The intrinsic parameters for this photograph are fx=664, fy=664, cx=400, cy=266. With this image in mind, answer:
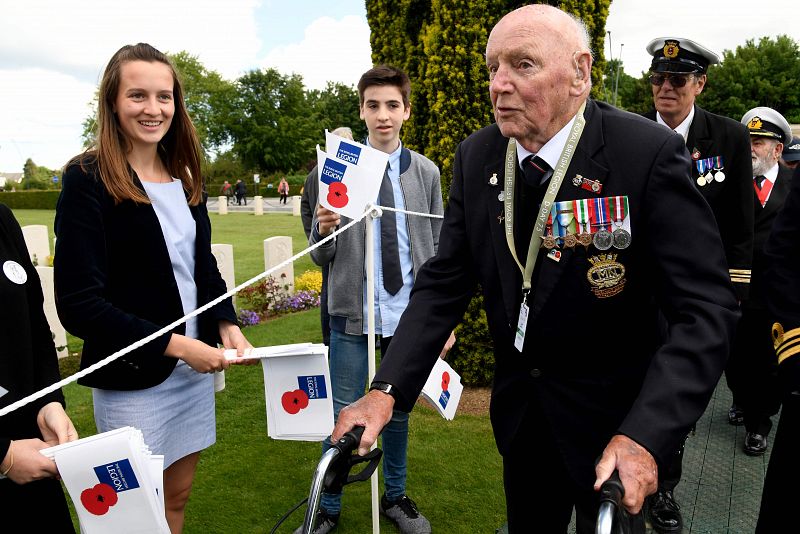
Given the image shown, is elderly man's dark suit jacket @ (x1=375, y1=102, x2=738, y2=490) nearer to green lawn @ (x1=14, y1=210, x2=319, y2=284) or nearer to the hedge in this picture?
green lawn @ (x1=14, y1=210, x2=319, y2=284)

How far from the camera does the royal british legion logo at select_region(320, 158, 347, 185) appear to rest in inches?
129

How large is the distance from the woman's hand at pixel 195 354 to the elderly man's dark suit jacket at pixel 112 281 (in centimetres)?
3

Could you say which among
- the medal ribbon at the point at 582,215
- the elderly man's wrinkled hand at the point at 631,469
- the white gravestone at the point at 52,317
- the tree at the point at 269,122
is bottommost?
the white gravestone at the point at 52,317

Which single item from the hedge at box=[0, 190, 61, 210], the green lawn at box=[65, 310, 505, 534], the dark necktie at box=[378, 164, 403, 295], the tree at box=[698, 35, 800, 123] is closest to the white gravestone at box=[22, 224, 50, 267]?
the green lawn at box=[65, 310, 505, 534]

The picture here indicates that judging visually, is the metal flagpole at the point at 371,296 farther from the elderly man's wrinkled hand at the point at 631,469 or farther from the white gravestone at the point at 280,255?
the white gravestone at the point at 280,255

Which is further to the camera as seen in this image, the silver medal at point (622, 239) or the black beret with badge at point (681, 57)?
the black beret with badge at point (681, 57)

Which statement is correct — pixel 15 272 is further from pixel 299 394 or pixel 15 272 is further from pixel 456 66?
pixel 456 66

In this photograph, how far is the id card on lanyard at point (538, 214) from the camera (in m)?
1.97

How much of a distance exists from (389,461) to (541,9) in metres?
2.74

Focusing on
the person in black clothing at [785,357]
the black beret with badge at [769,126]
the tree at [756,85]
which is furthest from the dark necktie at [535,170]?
the tree at [756,85]

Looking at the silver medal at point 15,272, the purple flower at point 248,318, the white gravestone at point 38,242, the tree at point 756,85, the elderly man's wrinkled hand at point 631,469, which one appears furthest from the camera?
the tree at point 756,85

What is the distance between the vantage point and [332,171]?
3.28 meters

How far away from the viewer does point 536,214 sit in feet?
6.84

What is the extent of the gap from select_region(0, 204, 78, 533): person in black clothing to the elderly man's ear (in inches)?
74.1
